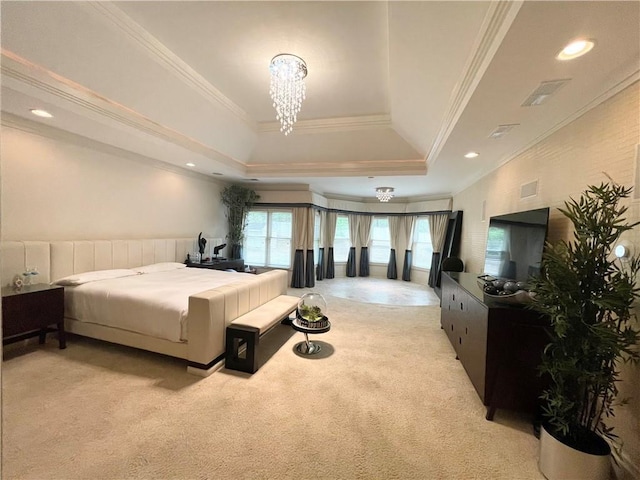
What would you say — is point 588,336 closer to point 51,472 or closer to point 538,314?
point 538,314

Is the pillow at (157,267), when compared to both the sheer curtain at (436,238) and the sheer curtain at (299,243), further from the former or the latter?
the sheer curtain at (436,238)

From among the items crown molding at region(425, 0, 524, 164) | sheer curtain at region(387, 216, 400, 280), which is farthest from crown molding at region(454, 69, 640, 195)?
sheer curtain at region(387, 216, 400, 280)

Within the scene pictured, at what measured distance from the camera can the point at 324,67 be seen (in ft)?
10.1

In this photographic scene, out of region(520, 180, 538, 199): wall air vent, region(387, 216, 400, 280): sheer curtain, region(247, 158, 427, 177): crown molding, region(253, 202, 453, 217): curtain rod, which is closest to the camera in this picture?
region(520, 180, 538, 199): wall air vent

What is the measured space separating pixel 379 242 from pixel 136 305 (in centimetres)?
671

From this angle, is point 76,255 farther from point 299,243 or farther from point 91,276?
point 299,243

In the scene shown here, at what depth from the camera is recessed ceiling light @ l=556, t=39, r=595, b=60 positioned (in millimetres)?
1724

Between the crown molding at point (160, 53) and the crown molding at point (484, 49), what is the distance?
8.71ft

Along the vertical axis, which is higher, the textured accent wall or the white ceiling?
the white ceiling

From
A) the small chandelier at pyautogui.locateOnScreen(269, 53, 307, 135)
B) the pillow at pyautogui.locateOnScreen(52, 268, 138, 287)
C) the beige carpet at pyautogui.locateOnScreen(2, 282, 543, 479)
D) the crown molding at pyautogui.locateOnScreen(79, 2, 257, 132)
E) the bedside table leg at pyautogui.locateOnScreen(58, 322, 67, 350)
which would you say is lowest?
the beige carpet at pyautogui.locateOnScreen(2, 282, 543, 479)

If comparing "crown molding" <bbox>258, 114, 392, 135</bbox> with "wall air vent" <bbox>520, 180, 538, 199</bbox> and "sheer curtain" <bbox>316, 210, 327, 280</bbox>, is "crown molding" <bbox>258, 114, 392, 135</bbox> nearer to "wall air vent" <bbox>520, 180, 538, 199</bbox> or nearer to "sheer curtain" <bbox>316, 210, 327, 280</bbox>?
"wall air vent" <bbox>520, 180, 538, 199</bbox>

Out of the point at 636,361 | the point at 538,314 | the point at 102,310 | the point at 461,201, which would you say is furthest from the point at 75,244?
the point at 461,201

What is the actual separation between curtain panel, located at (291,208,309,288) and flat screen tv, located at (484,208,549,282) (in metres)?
3.88

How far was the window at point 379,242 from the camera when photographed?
8.59 m
